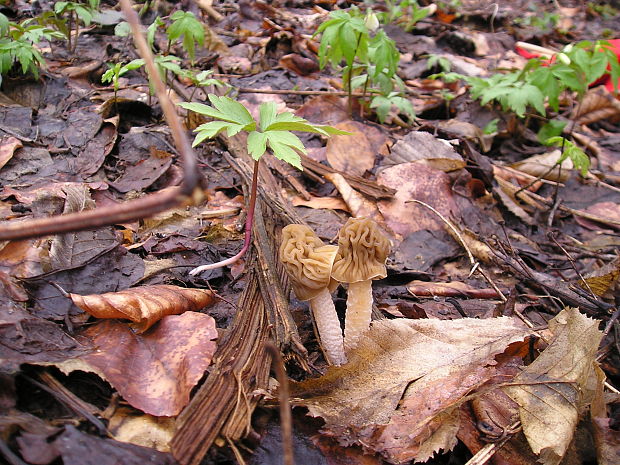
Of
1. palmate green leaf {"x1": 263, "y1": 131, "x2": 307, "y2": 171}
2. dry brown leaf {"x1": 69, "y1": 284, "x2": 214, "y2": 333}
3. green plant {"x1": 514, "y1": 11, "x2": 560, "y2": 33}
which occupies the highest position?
palmate green leaf {"x1": 263, "y1": 131, "x2": 307, "y2": 171}

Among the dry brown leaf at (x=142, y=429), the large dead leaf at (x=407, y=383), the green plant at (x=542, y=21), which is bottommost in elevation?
the green plant at (x=542, y=21)

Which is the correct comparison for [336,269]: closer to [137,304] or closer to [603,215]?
[137,304]

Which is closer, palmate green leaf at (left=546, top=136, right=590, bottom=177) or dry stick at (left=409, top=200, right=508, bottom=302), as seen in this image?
dry stick at (left=409, top=200, right=508, bottom=302)

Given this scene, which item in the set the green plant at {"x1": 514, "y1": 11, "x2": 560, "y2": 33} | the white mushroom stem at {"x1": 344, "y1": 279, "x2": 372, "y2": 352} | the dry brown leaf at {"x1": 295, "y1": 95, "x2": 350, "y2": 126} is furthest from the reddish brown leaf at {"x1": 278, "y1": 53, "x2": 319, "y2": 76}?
the green plant at {"x1": 514, "y1": 11, "x2": 560, "y2": 33}

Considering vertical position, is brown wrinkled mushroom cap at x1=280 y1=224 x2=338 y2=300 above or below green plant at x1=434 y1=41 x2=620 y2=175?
above

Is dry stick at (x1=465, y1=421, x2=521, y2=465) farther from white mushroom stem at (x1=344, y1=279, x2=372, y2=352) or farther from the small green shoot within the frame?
the small green shoot

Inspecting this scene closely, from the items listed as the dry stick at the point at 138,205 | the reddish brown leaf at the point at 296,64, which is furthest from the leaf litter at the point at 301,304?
the dry stick at the point at 138,205

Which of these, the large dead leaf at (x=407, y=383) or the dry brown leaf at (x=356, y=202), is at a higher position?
the large dead leaf at (x=407, y=383)

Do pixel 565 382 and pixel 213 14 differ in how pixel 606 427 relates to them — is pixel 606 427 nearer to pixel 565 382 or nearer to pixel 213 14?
pixel 565 382

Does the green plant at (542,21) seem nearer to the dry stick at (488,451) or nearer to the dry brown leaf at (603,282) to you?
the dry brown leaf at (603,282)
